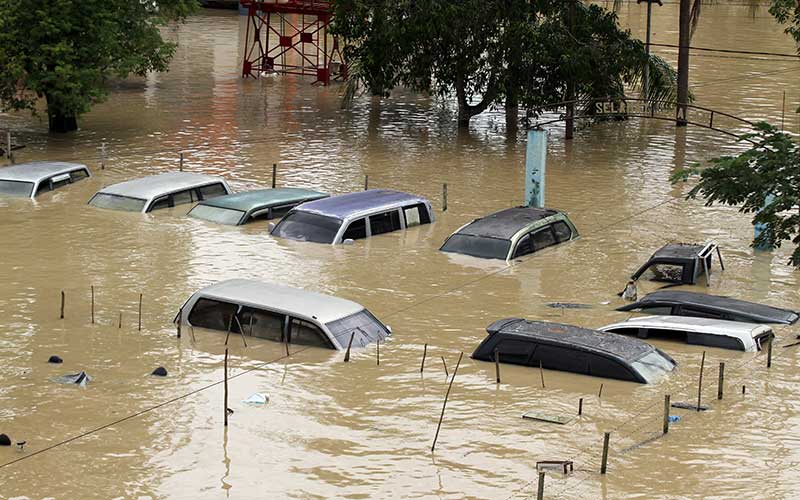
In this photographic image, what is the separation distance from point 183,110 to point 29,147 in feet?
27.7

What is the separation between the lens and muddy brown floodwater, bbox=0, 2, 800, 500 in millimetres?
14273

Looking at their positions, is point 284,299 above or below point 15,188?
below

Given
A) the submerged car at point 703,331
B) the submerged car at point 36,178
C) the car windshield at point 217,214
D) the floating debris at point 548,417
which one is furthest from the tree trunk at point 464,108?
the floating debris at point 548,417

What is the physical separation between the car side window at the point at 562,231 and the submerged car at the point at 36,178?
36.0ft

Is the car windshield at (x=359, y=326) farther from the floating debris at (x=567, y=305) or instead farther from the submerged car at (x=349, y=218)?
the submerged car at (x=349, y=218)

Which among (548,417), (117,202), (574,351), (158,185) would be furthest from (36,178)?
(548,417)

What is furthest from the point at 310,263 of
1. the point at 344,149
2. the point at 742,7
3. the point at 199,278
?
the point at 742,7

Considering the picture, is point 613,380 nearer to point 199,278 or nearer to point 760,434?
point 760,434

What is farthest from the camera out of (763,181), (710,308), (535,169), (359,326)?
(535,169)

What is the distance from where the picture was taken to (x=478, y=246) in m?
24.3

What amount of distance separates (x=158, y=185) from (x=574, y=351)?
13.2 m

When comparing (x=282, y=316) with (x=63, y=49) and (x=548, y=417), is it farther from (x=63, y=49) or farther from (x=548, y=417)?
(x=63, y=49)

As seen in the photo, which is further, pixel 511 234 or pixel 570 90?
pixel 570 90

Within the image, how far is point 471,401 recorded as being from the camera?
16453 millimetres
